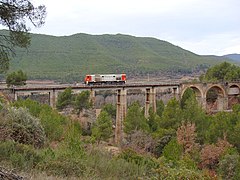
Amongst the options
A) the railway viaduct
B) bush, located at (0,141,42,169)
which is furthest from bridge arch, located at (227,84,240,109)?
bush, located at (0,141,42,169)

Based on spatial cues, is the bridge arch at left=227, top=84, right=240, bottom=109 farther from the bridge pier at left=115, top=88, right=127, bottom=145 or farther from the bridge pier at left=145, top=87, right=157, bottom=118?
the bridge pier at left=115, top=88, right=127, bottom=145

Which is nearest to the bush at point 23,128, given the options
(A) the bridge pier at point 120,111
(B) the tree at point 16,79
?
(A) the bridge pier at point 120,111

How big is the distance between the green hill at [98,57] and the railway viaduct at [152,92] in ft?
136

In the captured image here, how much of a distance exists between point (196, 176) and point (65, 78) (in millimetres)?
81219

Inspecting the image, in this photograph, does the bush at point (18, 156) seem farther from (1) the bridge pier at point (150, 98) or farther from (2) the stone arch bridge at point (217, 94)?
(2) the stone arch bridge at point (217, 94)

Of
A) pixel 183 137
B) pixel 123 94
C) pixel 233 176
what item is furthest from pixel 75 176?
pixel 123 94

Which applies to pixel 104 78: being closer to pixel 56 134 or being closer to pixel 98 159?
pixel 56 134

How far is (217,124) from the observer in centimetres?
2552

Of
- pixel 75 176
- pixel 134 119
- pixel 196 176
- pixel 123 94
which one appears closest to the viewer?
pixel 196 176

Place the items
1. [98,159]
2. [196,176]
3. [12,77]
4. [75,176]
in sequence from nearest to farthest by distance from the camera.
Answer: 1. [196,176]
2. [75,176]
3. [98,159]
4. [12,77]

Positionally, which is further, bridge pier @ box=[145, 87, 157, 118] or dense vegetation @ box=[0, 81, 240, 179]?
bridge pier @ box=[145, 87, 157, 118]

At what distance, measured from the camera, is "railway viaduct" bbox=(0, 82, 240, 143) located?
3612 cm

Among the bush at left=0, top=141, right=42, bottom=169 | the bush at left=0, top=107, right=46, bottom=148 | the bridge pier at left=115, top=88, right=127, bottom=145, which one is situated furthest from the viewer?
the bridge pier at left=115, top=88, right=127, bottom=145

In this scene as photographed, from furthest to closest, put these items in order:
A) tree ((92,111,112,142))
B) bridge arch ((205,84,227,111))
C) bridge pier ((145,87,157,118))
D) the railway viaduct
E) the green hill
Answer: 1. the green hill
2. bridge arch ((205,84,227,111))
3. bridge pier ((145,87,157,118))
4. the railway viaduct
5. tree ((92,111,112,142))
